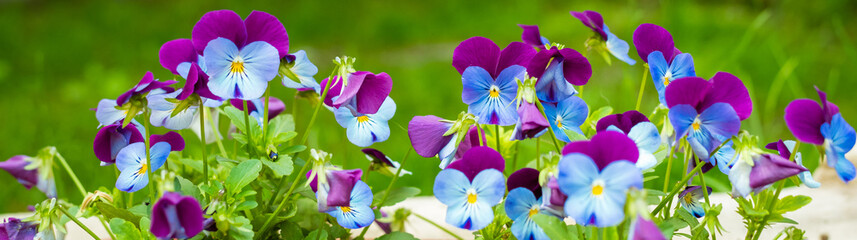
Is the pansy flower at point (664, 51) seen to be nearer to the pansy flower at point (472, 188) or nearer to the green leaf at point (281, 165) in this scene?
Answer: the pansy flower at point (472, 188)

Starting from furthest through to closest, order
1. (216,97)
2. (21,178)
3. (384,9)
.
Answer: (384,9) → (21,178) → (216,97)

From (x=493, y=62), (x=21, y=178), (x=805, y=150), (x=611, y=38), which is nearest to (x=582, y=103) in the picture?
(x=493, y=62)

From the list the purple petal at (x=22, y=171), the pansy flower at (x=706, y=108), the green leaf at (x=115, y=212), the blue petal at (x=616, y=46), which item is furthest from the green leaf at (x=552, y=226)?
the purple petal at (x=22, y=171)

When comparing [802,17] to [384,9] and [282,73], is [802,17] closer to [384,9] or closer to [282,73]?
[384,9]

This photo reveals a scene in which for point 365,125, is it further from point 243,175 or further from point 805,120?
point 805,120

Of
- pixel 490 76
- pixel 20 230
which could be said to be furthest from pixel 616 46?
pixel 20 230

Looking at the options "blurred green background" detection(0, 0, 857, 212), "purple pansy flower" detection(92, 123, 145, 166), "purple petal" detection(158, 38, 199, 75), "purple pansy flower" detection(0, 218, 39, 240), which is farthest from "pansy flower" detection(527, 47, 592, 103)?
"blurred green background" detection(0, 0, 857, 212)
